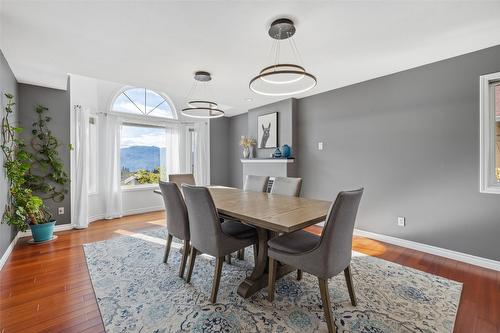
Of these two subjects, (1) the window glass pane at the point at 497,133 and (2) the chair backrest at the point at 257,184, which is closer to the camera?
(1) the window glass pane at the point at 497,133

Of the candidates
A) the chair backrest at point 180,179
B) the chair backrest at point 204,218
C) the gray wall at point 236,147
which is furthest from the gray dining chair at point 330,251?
the gray wall at point 236,147

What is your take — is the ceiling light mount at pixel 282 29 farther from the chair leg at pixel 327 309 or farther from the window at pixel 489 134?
the window at pixel 489 134

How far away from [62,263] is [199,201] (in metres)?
1.96

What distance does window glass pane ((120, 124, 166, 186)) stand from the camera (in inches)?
188

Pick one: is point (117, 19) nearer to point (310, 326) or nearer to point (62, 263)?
point (62, 263)

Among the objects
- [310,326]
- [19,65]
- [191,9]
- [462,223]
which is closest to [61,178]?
[19,65]

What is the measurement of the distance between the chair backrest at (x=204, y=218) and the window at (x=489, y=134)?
9.37ft

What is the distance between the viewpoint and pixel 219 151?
6012 millimetres

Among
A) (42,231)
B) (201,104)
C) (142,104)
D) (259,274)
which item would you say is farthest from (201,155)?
(259,274)

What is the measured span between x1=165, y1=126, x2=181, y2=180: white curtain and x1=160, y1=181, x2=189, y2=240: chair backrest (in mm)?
2957

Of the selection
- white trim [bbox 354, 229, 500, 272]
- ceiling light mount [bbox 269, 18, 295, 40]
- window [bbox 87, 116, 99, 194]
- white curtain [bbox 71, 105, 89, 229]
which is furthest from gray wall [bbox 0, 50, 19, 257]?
white trim [bbox 354, 229, 500, 272]

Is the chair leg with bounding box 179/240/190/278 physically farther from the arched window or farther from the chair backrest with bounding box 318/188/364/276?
the arched window

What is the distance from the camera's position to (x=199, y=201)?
5.98ft

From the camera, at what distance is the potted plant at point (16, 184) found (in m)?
2.61
